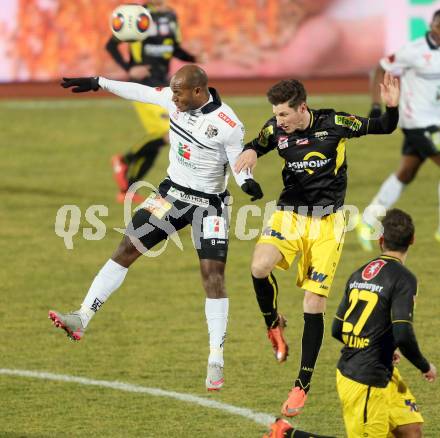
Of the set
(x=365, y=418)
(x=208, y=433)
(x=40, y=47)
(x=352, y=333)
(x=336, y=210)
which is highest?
(x=40, y=47)

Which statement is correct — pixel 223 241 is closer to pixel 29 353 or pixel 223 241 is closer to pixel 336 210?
pixel 336 210

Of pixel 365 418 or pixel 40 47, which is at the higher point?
pixel 40 47

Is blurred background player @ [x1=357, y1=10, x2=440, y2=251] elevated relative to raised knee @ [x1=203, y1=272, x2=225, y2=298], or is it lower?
elevated

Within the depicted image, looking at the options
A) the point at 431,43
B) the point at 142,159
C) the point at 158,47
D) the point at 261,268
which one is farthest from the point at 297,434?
the point at 158,47

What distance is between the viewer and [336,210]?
9.76m

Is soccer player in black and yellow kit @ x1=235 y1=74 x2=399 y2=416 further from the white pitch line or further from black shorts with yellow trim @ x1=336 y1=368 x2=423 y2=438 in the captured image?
black shorts with yellow trim @ x1=336 y1=368 x2=423 y2=438

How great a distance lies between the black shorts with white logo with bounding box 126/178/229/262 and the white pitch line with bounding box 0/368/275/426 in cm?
122

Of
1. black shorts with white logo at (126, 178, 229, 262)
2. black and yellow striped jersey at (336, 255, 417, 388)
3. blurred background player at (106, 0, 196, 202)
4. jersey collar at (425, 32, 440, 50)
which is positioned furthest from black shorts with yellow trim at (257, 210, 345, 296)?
blurred background player at (106, 0, 196, 202)

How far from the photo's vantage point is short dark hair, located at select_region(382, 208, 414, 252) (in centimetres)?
781

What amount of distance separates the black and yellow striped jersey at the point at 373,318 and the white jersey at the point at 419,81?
7510mm

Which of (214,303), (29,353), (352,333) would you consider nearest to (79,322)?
(214,303)

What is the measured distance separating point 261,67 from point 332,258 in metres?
17.8

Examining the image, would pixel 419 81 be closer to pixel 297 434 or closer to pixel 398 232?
pixel 398 232

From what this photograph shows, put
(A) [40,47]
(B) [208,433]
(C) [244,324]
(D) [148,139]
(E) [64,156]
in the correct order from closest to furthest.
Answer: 1. (B) [208,433]
2. (C) [244,324]
3. (D) [148,139]
4. (E) [64,156]
5. (A) [40,47]
